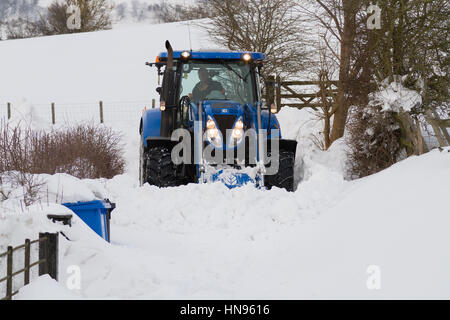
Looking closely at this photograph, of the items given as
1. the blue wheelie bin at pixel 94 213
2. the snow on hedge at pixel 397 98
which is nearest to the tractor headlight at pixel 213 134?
the blue wheelie bin at pixel 94 213

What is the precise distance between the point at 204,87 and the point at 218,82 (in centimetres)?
29

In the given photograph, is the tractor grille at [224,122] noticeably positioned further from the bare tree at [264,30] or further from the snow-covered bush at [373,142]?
the bare tree at [264,30]

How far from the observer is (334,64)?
569 inches

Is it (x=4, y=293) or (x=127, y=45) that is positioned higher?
(x=127, y=45)

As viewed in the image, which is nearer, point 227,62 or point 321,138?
point 227,62

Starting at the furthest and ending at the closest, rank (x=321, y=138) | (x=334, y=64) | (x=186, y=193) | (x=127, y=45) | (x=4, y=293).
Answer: (x=127, y=45) → (x=321, y=138) → (x=334, y=64) → (x=186, y=193) → (x=4, y=293)

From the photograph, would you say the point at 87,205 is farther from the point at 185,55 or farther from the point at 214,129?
the point at 185,55

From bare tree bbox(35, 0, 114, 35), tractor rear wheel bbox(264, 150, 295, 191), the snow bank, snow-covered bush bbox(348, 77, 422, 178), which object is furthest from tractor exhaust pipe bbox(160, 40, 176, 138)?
bare tree bbox(35, 0, 114, 35)

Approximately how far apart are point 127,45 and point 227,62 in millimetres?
25596

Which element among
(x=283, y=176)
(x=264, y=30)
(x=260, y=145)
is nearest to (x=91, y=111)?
(x=264, y=30)

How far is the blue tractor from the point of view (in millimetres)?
8961

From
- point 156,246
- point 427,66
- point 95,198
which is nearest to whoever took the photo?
point 95,198

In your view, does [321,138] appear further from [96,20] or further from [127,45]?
[96,20]
